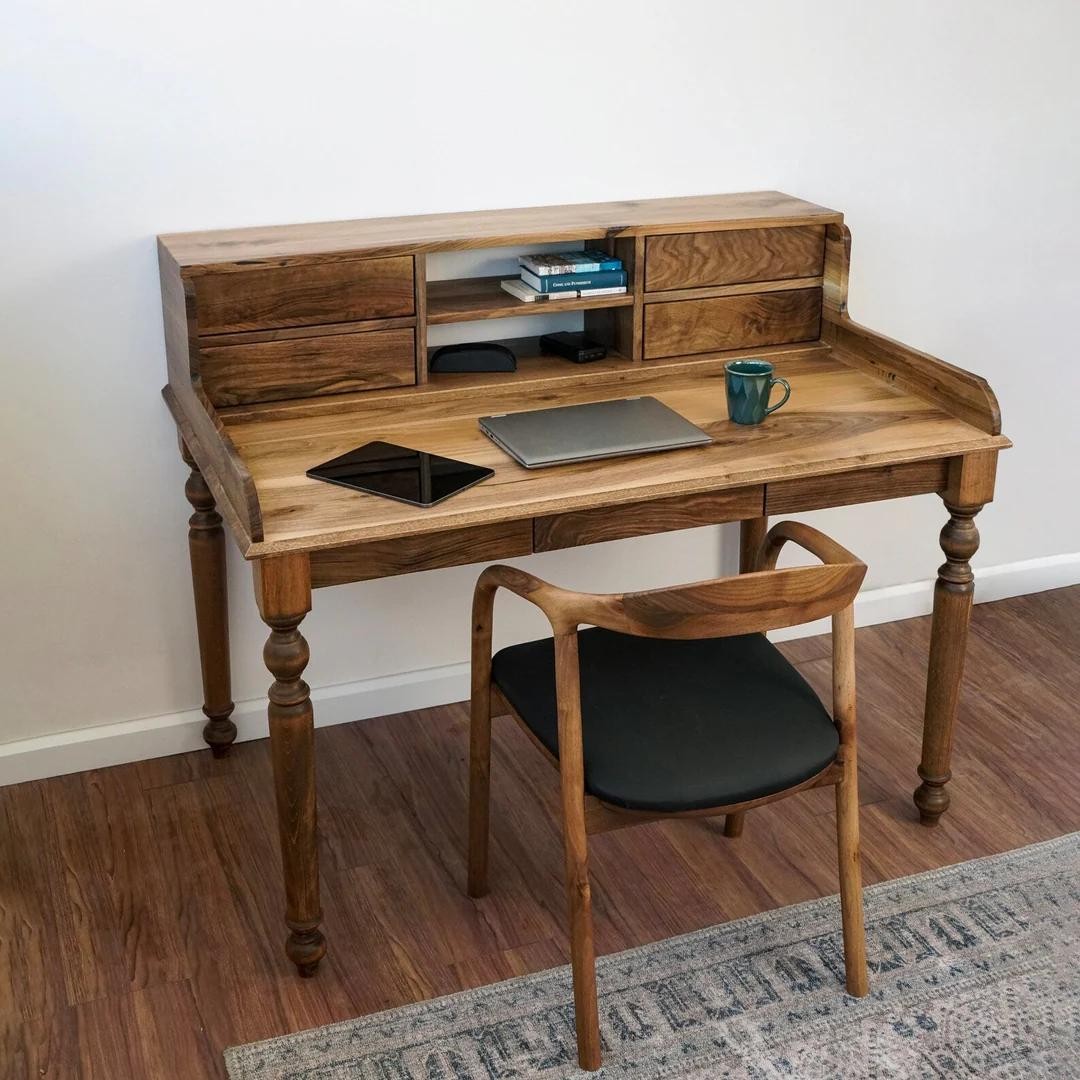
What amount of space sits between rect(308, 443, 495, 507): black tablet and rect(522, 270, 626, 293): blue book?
1.44 feet

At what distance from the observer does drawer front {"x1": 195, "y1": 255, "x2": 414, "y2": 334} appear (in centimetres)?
220

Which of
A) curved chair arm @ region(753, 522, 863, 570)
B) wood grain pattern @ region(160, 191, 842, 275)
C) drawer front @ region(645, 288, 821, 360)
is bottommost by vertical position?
curved chair arm @ region(753, 522, 863, 570)

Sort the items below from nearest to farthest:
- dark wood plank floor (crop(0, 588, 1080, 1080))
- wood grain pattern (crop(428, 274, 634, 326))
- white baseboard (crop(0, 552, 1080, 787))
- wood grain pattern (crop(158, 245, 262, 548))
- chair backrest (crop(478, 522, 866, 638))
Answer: chair backrest (crop(478, 522, 866, 638)), wood grain pattern (crop(158, 245, 262, 548)), dark wood plank floor (crop(0, 588, 1080, 1080)), wood grain pattern (crop(428, 274, 634, 326)), white baseboard (crop(0, 552, 1080, 787))

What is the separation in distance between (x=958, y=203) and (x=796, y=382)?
75 centimetres

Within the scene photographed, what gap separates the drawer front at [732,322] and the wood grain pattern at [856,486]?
0.48 metres

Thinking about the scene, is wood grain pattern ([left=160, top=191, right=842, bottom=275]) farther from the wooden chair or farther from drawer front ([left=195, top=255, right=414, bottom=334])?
the wooden chair

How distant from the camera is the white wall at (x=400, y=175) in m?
2.28

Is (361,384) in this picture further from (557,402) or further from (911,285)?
(911,285)

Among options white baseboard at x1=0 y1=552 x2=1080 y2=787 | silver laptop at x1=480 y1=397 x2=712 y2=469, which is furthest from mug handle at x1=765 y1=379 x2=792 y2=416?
white baseboard at x1=0 y1=552 x2=1080 y2=787

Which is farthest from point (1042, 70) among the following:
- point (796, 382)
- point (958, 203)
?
point (796, 382)

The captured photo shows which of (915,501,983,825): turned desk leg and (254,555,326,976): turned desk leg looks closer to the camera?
(254,555,326,976): turned desk leg

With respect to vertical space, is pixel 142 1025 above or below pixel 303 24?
below

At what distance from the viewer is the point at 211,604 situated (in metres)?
2.54

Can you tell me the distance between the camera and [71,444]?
2438 mm
